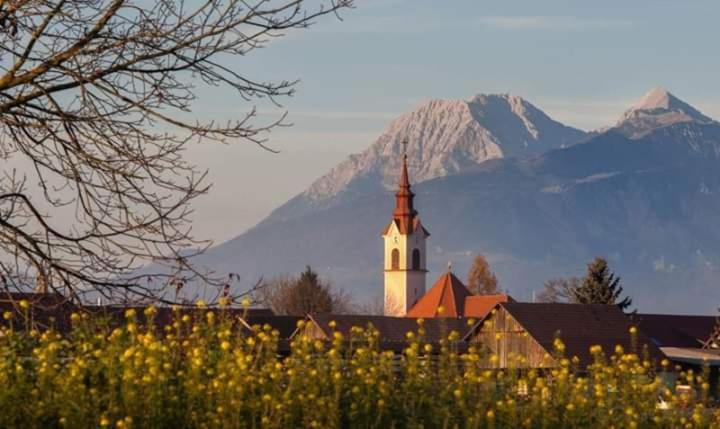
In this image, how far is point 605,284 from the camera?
93.4m

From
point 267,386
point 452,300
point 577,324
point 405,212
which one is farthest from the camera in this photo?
point 405,212

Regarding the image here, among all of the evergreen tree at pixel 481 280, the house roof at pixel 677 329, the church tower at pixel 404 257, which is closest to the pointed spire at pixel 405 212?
the church tower at pixel 404 257

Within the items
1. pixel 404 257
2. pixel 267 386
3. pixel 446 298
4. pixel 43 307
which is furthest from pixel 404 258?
pixel 267 386

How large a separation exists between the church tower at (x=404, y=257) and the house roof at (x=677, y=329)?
58802mm

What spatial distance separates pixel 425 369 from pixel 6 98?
4069mm

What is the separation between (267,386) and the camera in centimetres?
1105

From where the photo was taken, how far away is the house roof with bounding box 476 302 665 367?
65.2m

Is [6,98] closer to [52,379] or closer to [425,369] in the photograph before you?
[52,379]

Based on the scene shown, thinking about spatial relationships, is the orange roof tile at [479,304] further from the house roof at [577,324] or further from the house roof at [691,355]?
the house roof at [577,324]

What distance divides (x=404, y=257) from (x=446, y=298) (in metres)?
34.7

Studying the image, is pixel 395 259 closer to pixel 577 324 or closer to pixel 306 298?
pixel 306 298

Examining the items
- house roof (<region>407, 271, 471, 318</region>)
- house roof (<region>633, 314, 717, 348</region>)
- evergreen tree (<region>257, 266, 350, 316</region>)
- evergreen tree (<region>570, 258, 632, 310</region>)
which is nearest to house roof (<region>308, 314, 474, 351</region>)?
evergreen tree (<region>570, 258, 632, 310</region>)

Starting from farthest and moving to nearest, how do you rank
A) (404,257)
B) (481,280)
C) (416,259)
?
(481,280) → (416,259) → (404,257)

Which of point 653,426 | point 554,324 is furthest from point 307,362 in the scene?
point 554,324
